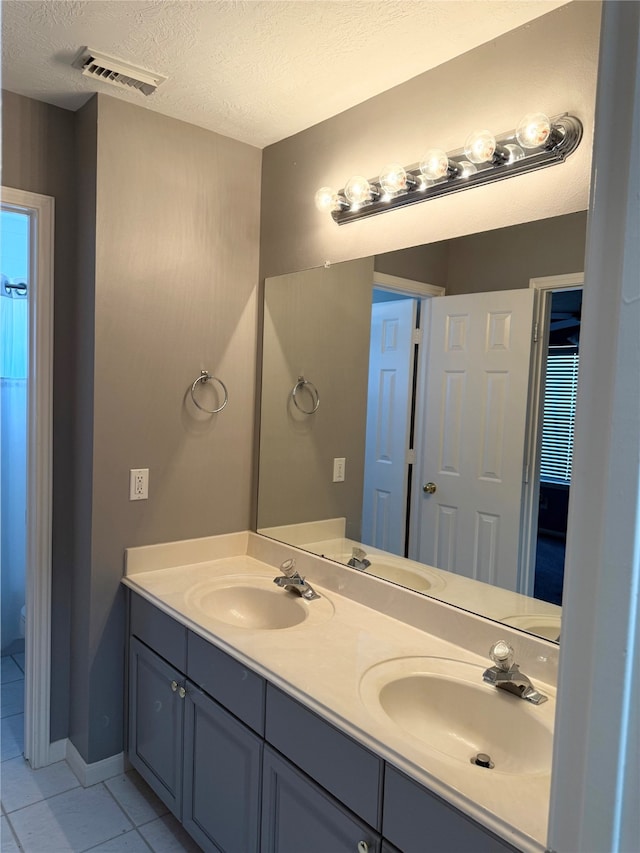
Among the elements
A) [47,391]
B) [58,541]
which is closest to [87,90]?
[47,391]

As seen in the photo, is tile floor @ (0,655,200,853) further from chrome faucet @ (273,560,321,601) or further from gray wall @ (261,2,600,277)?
gray wall @ (261,2,600,277)

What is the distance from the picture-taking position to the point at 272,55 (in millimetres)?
1752

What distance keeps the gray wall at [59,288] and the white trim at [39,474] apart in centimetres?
3

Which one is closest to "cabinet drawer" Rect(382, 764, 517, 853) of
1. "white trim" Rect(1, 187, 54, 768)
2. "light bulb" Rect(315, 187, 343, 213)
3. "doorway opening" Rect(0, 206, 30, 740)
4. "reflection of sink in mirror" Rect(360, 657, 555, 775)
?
"reflection of sink in mirror" Rect(360, 657, 555, 775)

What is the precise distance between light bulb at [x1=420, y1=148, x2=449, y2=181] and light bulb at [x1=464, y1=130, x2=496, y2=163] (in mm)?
→ 92

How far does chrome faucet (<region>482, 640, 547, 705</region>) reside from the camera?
1406mm

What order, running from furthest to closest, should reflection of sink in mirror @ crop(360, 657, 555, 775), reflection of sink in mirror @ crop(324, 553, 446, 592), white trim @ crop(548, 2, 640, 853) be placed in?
A: reflection of sink in mirror @ crop(324, 553, 446, 592) < reflection of sink in mirror @ crop(360, 657, 555, 775) < white trim @ crop(548, 2, 640, 853)

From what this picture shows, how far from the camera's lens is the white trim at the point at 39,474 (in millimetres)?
2156

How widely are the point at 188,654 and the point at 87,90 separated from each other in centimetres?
186

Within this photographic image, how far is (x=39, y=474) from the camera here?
220cm

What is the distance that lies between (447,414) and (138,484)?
115 centimetres

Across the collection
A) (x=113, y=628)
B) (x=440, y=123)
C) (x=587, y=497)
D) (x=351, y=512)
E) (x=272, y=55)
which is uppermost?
(x=272, y=55)

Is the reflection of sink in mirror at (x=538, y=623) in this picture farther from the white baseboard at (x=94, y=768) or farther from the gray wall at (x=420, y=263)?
the white baseboard at (x=94, y=768)

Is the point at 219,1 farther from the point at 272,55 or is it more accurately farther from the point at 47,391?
the point at 47,391
